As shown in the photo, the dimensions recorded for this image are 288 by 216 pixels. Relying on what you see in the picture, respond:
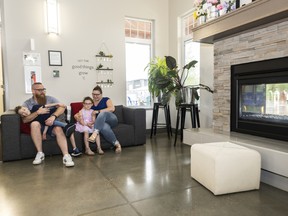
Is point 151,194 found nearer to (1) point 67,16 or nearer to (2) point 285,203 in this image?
(2) point 285,203

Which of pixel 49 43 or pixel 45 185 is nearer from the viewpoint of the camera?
pixel 45 185

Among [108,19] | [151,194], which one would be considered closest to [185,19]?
[108,19]

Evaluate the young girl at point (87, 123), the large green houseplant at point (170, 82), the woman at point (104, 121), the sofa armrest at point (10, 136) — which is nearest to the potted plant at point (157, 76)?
the large green houseplant at point (170, 82)

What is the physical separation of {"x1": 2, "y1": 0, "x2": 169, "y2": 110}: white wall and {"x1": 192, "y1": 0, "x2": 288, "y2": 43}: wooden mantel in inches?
72.7

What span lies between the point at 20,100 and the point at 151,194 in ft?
9.70

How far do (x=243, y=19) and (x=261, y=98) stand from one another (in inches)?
36.2

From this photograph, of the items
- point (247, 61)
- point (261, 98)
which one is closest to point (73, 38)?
point (247, 61)

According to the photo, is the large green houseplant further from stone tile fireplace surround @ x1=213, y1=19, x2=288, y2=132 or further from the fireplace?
the fireplace

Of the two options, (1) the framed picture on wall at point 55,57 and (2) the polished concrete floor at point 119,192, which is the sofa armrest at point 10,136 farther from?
(1) the framed picture on wall at point 55,57

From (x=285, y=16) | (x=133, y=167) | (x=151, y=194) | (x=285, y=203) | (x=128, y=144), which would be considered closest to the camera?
(x=285, y=203)

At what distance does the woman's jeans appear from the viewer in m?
3.36

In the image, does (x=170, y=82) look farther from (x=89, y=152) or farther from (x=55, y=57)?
(x=55, y=57)

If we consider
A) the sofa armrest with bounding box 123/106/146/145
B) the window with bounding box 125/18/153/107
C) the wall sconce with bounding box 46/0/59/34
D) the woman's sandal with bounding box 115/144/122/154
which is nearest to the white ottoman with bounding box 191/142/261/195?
the woman's sandal with bounding box 115/144/122/154

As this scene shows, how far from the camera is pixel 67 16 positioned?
13.3 feet
